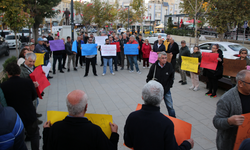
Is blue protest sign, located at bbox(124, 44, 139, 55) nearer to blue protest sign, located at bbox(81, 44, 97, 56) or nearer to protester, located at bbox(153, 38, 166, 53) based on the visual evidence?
protester, located at bbox(153, 38, 166, 53)

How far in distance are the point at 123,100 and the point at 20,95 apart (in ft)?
13.7

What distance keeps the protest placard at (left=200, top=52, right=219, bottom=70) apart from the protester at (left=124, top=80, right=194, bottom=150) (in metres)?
5.35

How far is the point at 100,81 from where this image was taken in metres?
9.73

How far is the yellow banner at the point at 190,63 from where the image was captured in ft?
25.7

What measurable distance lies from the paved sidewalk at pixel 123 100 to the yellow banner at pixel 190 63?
3.12ft

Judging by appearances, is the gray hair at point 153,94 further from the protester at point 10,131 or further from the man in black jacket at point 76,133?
the protester at point 10,131

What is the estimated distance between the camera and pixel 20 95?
3389 millimetres

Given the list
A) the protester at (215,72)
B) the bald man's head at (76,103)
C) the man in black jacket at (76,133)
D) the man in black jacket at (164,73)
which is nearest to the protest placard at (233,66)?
the protester at (215,72)

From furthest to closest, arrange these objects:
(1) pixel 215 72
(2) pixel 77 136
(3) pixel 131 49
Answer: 1. (3) pixel 131 49
2. (1) pixel 215 72
3. (2) pixel 77 136

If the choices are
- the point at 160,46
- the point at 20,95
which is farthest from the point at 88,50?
the point at 20,95

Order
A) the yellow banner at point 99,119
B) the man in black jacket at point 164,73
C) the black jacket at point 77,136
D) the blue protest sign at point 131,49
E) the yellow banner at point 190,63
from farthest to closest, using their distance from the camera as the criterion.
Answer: the blue protest sign at point 131,49 < the yellow banner at point 190,63 < the man in black jacket at point 164,73 < the yellow banner at point 99,119 < the black jacket at point 77,136

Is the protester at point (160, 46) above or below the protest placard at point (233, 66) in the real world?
above

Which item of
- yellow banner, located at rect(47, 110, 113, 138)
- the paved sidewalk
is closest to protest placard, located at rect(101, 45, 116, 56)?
the paved sidewalk

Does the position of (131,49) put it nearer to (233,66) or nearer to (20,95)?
(233,66)
